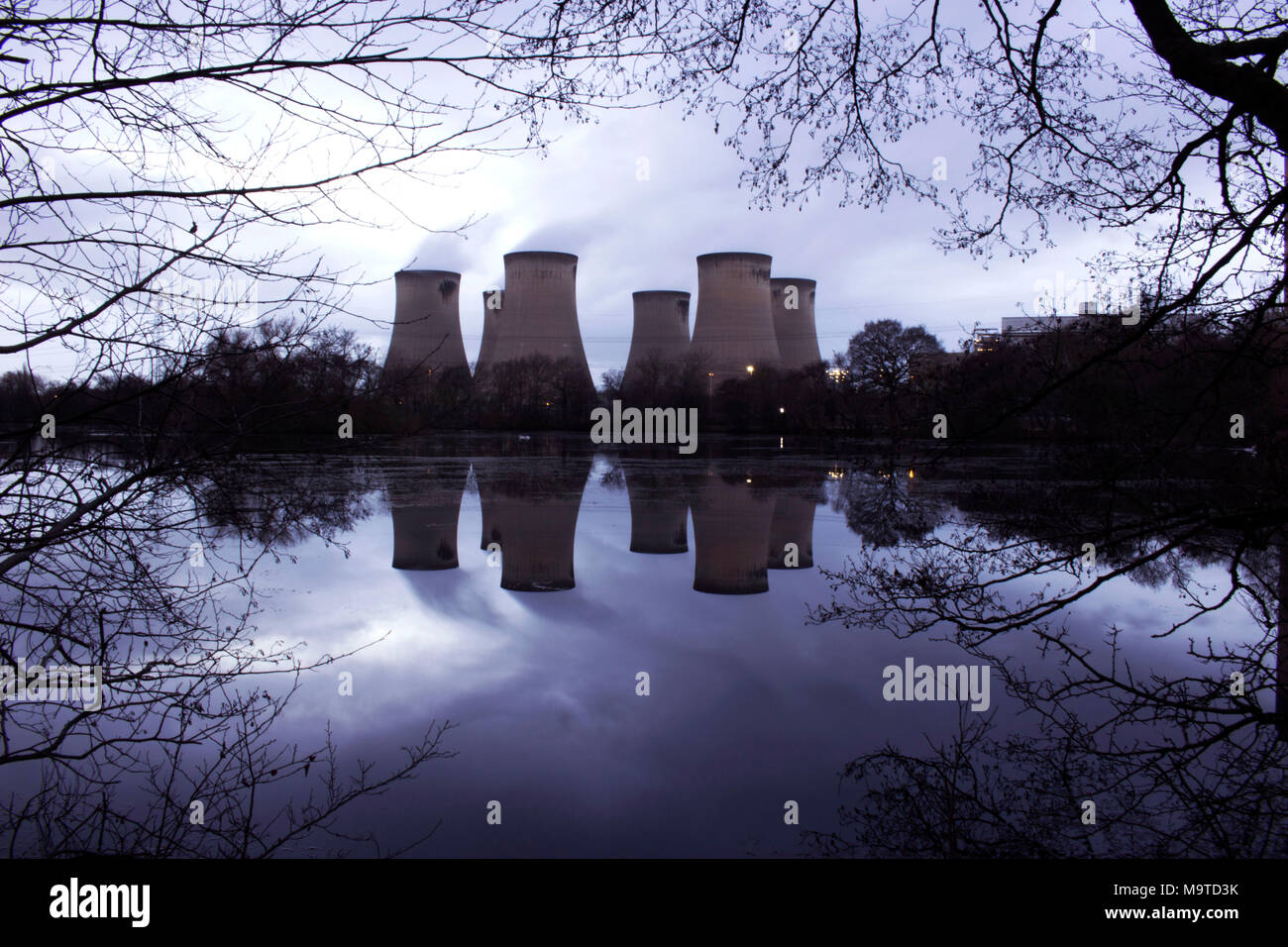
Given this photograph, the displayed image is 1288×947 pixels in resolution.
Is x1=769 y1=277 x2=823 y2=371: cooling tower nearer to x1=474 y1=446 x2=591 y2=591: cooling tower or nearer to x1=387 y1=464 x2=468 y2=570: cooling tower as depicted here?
x1=474 y1=446 x2=591 y2=591: cooling tower

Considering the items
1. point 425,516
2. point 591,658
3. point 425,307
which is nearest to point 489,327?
point 425,307

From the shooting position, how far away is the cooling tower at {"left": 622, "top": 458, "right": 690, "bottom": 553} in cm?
489

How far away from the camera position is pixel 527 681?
2459 mm

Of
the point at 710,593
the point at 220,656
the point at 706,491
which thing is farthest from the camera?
the point at 706,491

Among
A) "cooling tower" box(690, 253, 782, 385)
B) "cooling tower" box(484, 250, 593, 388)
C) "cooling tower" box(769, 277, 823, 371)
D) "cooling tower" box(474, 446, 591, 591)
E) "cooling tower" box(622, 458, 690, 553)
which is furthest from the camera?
"cooling tower" box(769, 277, 823, 371)

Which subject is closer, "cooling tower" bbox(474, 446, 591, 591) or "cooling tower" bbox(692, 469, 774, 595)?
"cooling tower" bbox(692, 469, 774, 595)

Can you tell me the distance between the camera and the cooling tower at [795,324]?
85.7 ft

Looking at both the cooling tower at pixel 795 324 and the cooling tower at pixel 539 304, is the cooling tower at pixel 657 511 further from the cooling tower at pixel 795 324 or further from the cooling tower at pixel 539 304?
the cooling tower at pixel 795 324

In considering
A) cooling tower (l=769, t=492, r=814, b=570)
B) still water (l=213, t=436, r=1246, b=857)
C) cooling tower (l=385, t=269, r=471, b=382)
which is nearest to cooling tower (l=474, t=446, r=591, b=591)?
still water (l=213, t=436, r=1246, b=857)

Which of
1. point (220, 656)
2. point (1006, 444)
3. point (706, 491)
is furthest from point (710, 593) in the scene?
point (1006, 444)

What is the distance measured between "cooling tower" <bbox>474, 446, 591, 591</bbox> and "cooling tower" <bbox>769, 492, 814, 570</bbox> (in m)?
1.23
